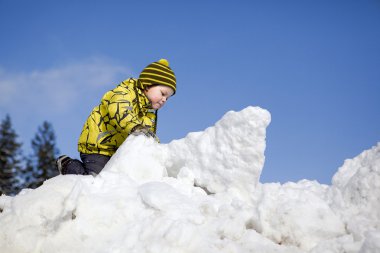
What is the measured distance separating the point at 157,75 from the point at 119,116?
1.01 metres

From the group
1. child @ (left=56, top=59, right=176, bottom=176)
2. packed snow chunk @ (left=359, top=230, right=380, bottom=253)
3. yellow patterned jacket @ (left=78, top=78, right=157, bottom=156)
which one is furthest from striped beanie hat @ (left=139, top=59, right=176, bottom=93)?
packed snow chunk @ (left=359, top=230, right=380, bottom=253)

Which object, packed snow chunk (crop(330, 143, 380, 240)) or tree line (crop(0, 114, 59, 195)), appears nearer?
packed snow chunk (crop(330, 143, 380, 240))

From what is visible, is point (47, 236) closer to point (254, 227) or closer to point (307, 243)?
point (254, 227)

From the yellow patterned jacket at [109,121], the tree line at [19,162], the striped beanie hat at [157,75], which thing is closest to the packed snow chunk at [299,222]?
the yellow patterned jacket at [109,121]

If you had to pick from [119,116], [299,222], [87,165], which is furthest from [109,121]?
[299,222]

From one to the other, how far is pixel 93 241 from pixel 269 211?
48.1 inches

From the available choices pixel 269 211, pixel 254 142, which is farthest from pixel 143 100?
pixel 269 211

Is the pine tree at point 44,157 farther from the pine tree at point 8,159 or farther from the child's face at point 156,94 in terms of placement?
the child's face at point 156,94

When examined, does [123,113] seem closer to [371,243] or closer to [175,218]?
[175,218]

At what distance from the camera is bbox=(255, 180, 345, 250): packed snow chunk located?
224 cm

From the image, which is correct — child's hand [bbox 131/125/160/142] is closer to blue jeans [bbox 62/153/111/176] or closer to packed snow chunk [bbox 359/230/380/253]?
blue jeans [bbox 62/153/111/176]

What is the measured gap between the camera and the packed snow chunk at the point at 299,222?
88.0 inches

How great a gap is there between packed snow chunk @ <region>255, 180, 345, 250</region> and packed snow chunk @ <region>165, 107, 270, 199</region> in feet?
2.39

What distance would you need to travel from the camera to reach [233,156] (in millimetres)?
3250
